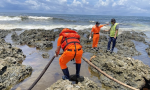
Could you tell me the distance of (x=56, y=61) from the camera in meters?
5.19

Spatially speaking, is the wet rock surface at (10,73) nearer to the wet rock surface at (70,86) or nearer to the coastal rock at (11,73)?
the coastal rock at (11,73)

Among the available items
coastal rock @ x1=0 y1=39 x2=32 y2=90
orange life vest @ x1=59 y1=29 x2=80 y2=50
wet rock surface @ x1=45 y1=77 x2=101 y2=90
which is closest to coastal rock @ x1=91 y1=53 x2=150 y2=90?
wet rock surface @ x1=45 y1=77 x2=101 y2=90

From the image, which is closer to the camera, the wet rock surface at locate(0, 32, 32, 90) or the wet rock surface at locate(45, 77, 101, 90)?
the wet rock surface at locate(45, 77, 101, 90)

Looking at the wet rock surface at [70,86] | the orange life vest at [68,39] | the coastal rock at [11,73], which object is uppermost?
the orange life vest at [68,39]

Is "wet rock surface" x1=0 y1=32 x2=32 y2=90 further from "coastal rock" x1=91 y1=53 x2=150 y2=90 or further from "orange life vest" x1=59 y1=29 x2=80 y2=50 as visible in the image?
"coastal rock" x1=91 y1=53 x2=150 y2=90

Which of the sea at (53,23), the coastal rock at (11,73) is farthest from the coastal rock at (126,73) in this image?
the sea at (53,23)

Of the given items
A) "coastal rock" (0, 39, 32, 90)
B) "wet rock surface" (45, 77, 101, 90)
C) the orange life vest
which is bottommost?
"coastal rock" (0, 39, 32, 90)

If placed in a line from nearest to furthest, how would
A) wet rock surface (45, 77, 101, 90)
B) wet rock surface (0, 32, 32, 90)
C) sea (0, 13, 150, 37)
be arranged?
wet rock surface (45, 77, 101, 90) < wet rock surface (0, 32, 32, 90) < sea (0, 13, 150, 37)

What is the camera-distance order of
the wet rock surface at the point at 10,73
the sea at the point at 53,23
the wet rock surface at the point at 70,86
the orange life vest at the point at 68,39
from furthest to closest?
1. the sea at the point at 53,23
2. the wet rock surface at the point at 10,73
3. the orange life vest at the point at 68,39
4. the wet rock surface at the point at 70,86

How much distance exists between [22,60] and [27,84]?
2035mm

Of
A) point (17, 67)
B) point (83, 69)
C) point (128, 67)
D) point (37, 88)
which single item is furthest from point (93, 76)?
point (17, 67)

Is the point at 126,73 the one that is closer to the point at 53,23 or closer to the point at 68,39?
the point at 68,39


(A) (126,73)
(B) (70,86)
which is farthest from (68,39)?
(A) (126,73)

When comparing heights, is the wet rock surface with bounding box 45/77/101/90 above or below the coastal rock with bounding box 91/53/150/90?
above
